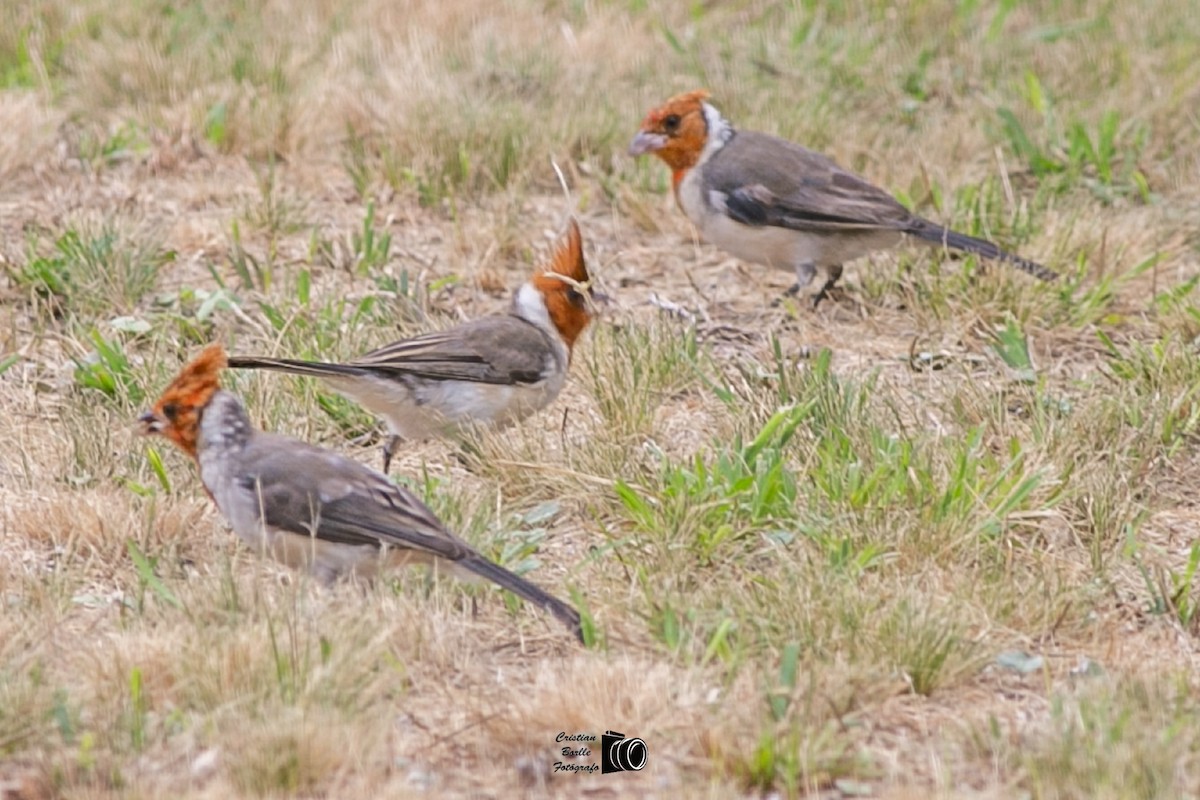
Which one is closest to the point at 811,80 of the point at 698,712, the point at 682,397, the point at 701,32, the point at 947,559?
the point at 701,32

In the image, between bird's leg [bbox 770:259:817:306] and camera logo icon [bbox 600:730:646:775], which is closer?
camera logo icon [bbox 600:730:646:775]

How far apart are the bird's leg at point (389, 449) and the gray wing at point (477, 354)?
266 millimetres

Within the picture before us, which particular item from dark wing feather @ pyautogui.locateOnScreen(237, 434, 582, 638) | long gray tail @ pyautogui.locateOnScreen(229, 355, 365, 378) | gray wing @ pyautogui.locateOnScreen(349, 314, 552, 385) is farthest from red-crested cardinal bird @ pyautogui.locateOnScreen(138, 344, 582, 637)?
gray wing @ pyautogui.locateOnScreen(349, 314, 552, 385)

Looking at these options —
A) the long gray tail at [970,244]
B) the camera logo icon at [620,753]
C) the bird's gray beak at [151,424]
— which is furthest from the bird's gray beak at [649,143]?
the camera logo icon at [620,753]

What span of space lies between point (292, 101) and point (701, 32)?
108 inches

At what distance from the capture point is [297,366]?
5848mm

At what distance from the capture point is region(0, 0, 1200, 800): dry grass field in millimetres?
4516

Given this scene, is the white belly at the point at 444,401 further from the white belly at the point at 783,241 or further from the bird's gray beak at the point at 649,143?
the bird's gray beak at the point at 649,143

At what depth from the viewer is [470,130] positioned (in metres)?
8.88

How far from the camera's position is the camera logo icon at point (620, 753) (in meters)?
4.48

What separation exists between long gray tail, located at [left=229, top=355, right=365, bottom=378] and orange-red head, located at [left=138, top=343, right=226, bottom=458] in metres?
0.08

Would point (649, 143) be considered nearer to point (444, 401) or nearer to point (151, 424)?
point (444, 401)

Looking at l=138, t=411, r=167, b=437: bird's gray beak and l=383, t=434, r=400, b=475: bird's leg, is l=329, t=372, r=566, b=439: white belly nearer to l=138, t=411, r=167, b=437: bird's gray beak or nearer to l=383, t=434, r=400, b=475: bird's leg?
l=383, t=434, r=400, b=475: bird's leg

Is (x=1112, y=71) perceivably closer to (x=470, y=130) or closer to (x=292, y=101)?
(x=470, y=130)
